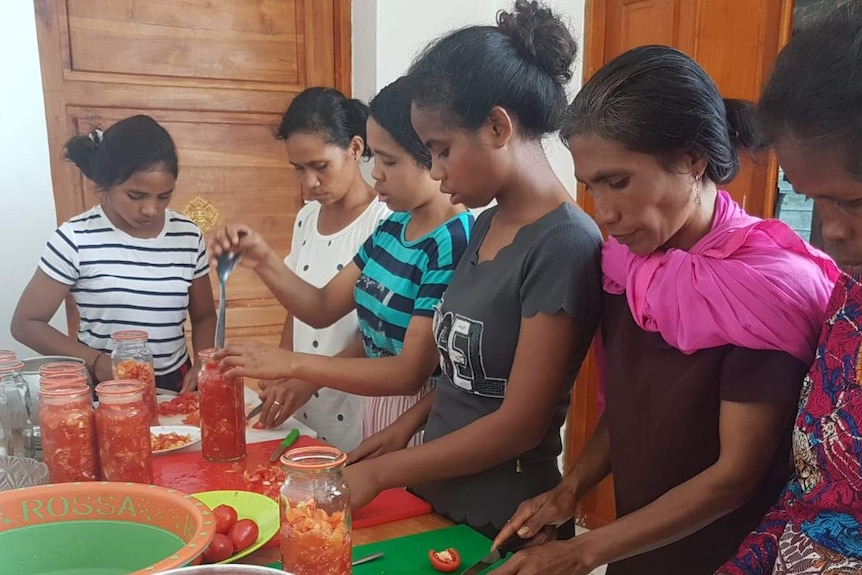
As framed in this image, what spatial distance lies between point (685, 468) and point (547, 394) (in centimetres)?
21

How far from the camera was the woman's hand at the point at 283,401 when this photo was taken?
1431mm

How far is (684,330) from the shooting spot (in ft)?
2.95

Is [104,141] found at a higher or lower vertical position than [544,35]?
lower

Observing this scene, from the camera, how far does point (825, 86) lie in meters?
0.69

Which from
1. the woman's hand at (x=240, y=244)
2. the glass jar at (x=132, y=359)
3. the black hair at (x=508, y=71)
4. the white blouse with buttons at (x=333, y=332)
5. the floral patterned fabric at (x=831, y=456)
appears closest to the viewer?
the floral patterned fabric at (x=831, y=456)

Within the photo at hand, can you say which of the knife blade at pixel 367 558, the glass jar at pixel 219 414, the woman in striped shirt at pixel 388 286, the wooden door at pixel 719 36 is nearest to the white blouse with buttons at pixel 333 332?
the woman in striped shirt at pixel 388 286

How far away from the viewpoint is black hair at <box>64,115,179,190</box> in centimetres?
193

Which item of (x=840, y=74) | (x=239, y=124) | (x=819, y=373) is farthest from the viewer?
(x=239, y=124)

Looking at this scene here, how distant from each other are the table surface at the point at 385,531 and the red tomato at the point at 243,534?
0.03 m

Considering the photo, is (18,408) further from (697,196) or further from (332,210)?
(697,196)

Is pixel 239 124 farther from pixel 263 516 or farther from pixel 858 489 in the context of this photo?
pixel 858 489

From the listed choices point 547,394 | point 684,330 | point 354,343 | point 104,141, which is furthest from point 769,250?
point 104,141

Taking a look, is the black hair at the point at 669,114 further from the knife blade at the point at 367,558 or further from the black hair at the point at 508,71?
the knife blade at the point at 367,558

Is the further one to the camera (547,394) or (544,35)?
(544,35)
